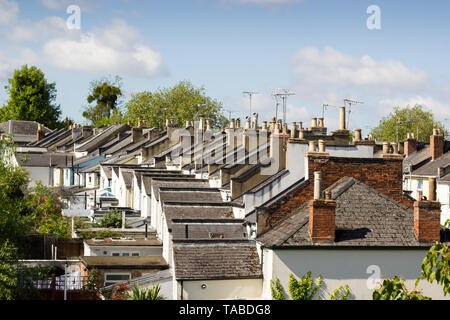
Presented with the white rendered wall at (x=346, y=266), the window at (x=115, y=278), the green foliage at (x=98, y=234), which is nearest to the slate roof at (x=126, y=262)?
the window at (x=115, y=278)

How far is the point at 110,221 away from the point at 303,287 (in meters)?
23.4

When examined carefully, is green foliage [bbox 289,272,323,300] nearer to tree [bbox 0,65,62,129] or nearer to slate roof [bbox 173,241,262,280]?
slate roof [bbox 173,241,262,280]

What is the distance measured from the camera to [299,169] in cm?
3328

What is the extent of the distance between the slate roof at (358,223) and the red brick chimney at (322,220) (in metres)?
0.29

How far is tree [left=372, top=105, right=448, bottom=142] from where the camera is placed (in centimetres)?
11275

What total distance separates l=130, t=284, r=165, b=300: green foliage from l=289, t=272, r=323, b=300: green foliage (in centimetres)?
522

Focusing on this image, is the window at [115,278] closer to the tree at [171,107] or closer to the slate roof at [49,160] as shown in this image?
the slate roof at [49,160]

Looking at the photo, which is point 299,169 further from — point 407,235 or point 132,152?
point 132,152

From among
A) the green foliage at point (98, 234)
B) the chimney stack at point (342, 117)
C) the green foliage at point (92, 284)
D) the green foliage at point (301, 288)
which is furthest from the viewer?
the green foliage at point (98, 234)

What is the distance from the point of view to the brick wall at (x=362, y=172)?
1159 inches

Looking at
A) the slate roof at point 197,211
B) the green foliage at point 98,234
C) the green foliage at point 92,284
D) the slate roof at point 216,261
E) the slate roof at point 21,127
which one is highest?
the slate roof at point 21,127

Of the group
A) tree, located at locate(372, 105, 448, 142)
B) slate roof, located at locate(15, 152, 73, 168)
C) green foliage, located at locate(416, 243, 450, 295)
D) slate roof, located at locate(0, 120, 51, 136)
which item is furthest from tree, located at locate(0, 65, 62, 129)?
green foliage, located at locate(416, 243, 450, 295)

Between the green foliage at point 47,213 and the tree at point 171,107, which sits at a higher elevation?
the tree at point 171,107

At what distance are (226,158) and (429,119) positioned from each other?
7707 cm
